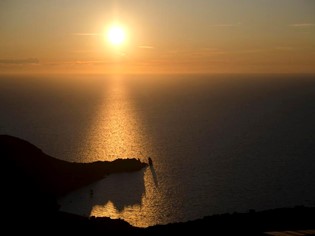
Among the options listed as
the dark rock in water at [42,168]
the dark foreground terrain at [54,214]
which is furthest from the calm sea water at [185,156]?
the dark foreground terrain at [54,214]

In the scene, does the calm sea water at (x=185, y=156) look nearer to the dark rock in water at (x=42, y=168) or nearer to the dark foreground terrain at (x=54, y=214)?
the dark rock in water at (x=42, y=168)

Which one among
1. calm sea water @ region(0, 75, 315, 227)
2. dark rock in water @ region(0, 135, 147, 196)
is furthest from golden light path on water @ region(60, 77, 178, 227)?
dark rock in water @ region(0, 135, 147, 196)

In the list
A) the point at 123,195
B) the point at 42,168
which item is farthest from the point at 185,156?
the point at 42,168

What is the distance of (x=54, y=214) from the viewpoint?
4262cm

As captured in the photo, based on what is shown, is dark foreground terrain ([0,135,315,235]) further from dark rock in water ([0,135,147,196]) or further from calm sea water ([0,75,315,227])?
calm sea water ([0,75,315,227])

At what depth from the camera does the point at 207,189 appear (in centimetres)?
6631

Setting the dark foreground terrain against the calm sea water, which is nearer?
the dark foreground terrain

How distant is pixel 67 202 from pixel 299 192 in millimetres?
41657

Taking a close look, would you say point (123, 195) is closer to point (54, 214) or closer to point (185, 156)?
point (54, 214)

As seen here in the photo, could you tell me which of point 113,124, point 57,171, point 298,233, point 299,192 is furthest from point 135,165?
point 113,124

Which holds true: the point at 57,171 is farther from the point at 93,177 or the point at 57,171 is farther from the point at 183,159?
the point at 183,159

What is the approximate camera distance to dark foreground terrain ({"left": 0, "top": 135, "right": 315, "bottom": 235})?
36250mm

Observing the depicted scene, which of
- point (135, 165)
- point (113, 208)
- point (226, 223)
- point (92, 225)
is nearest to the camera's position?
point (226, 223)

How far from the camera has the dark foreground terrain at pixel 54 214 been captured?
3625cm
